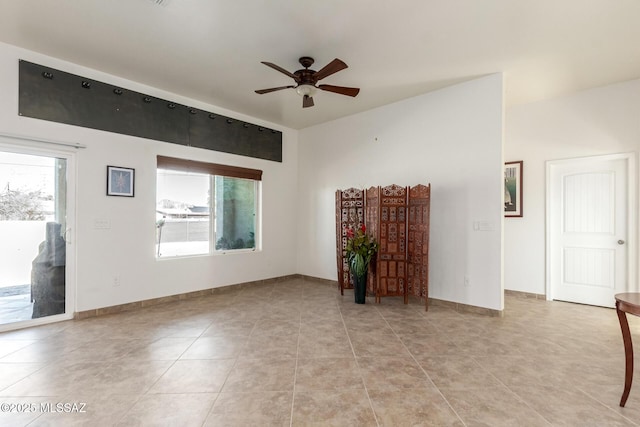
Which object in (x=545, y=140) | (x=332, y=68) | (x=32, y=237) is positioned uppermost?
(x=332, y=68)

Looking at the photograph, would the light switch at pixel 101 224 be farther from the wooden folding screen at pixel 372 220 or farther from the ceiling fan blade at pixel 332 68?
the wooden folding screen at pixel 372 220

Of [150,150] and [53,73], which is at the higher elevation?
[53,73]

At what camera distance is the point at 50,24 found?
9.48ft

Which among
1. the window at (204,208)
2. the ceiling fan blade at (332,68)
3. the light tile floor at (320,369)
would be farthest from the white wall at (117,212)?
the ceiling fan blade at (332,68)

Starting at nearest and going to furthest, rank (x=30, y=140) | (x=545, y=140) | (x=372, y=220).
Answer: (x=30, y=140)
(x=372, y=220)
(x=545, y=140)

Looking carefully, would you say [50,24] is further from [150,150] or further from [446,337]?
[446,337]

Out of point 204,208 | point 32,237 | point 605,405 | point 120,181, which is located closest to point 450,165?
point 605,405

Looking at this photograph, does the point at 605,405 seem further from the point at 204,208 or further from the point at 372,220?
the point at 204,208

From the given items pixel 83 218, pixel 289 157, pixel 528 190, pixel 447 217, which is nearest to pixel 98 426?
pixel 83 218

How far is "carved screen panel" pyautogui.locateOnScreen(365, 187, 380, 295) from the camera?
4.44 meters

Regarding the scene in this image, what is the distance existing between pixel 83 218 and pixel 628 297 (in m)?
5.30

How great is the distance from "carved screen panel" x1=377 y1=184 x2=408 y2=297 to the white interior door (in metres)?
2.38

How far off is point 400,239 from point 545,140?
2868mm

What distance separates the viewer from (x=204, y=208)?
5.02 metres
